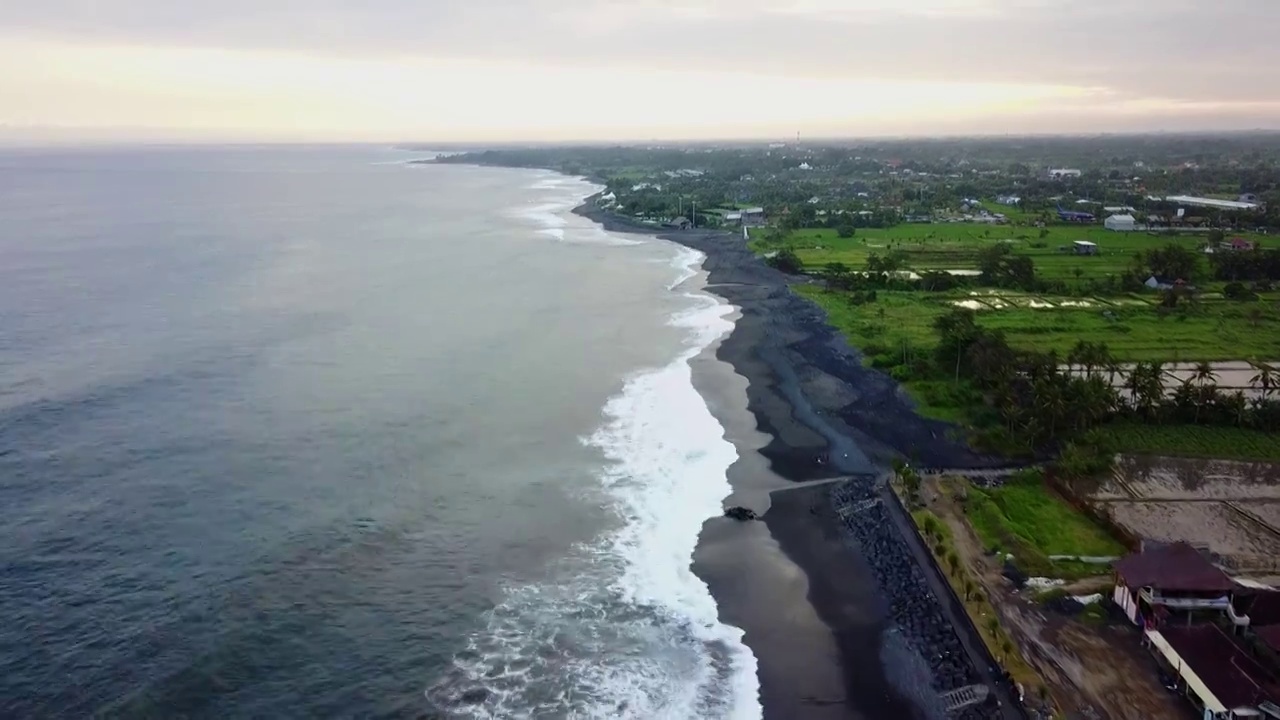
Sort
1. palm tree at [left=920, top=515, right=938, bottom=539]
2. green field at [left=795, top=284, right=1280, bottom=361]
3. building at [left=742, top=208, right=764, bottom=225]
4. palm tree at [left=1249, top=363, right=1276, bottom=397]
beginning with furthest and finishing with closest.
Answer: building at [left=742, top=208, right=764, bottom=225] → green field at [left=795, top=284, right=1280, bottom=361] → palm tree at [left=1249, top=363, right=1276, bottom=397] → palm tree at [left=920, top=515, right=938, bottom=539]

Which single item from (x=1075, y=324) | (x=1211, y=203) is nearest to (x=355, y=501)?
(x=1075, y=324)

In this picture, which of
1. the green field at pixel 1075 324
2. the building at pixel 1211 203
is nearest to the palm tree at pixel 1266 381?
the green field at pixel 1075 324

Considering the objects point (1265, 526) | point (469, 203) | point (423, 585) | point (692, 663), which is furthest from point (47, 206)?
point (1265, 526)

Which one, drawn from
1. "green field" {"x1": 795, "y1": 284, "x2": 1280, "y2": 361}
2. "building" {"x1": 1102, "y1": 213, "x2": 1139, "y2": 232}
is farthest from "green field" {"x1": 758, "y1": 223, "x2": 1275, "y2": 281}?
"green field" {"x1": 795, "y1": 284, "x2": 1280, "y2": 361}

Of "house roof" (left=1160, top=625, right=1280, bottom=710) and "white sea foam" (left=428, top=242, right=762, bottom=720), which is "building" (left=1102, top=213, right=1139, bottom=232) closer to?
"white sea foam" (left=428, top=242, right=762, bottom=720)

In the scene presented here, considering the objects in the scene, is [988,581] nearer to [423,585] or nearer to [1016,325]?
[423,585]

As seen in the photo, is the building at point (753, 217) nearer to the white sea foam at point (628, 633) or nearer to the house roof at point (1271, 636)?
the white sea foam at point (628, 633)
